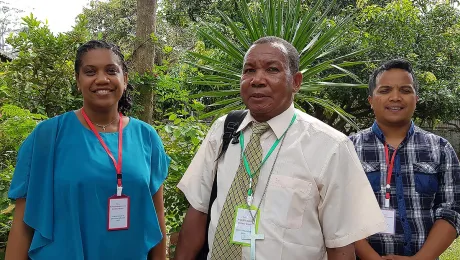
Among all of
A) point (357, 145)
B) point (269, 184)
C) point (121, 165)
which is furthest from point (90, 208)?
point (357, 145)

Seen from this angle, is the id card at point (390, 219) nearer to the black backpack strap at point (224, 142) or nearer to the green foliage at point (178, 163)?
the black backpack strap at point (224, 142)

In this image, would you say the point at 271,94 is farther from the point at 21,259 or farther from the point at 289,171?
the point at 21,259

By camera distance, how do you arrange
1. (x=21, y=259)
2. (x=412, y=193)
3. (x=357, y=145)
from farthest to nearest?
(x=357, y=145) < (x=412, y=193) < (x=21, y=259)

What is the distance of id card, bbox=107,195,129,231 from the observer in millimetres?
1967

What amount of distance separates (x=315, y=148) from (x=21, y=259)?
4.38ft

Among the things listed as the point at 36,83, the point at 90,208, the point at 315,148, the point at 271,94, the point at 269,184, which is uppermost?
the point at 36,83

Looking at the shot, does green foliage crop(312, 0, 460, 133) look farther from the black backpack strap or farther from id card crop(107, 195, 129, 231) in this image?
id card crop(107, 195, 129, 231)

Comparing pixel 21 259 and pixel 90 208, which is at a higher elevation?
pixel 90 208

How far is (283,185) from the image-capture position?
1702mm

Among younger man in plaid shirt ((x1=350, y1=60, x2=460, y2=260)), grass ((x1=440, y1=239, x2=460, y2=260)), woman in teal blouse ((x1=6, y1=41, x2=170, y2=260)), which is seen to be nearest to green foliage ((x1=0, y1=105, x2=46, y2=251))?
woman in teal blouse ((x1=6, y1=41, x2=170, y2=260))

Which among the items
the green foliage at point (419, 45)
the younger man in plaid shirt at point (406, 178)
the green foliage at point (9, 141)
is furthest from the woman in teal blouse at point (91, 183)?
the green foliage at point (419, 45)

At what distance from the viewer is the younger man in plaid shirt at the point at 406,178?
2229mm

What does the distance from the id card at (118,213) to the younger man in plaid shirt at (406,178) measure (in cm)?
117

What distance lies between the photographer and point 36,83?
500 cm
